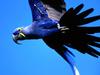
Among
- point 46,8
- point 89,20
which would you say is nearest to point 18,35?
point 46,8

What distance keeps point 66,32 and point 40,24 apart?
0.10 metres

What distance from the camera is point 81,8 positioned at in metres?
0.99

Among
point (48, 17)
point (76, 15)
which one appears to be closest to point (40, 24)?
point (48, 17)

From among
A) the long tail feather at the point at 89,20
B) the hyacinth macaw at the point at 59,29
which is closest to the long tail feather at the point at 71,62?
the hyacinth macaw at the point at 59,29

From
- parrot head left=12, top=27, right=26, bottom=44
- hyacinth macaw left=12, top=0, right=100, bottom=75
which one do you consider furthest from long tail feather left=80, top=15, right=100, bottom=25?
parrot head left=12, top=27, right=26, bottom=44

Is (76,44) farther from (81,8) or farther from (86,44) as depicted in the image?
(81,8)

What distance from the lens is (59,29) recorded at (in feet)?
3.45

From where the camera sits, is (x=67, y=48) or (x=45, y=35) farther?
(x=67, y=48)

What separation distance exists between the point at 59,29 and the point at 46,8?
0.10 meters

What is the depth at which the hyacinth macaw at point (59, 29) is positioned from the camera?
104cm

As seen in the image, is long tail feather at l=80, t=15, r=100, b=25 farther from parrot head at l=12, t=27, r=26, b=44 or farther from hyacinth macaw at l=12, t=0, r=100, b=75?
parrot head at l=12, t=27, r=26, b=44

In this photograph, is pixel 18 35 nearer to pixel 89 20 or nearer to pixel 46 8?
pixel 46 8

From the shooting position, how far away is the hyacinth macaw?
1.04m

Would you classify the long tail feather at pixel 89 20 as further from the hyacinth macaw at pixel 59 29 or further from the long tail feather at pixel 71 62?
the long tail feather at pixel 71 62
